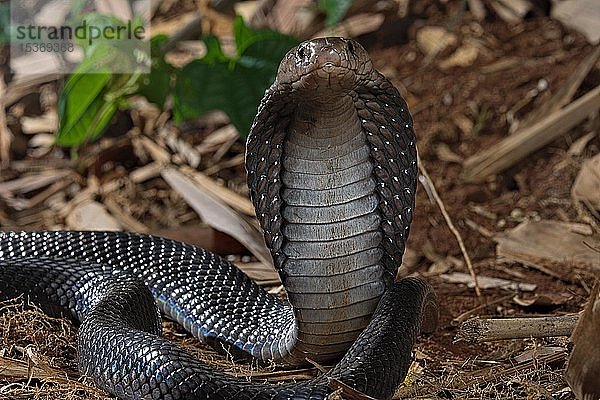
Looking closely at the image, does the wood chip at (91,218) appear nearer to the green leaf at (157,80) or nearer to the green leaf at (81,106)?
the green leaf at (81,106)

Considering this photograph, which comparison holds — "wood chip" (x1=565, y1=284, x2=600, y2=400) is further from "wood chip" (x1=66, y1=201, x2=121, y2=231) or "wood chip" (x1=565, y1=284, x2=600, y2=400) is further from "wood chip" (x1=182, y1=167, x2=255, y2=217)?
"wood chip" (x1=66, y1=201, x2=121, y2=231)

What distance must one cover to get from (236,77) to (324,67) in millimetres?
2452

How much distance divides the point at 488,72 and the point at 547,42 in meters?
0.53

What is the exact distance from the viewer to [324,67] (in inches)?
112

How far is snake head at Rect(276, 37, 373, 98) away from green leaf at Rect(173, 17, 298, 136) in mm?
2217

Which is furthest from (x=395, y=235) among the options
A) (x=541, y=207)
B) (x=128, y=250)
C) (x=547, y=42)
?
(x=547, y=42)

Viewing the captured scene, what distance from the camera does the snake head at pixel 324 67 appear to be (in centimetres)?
285

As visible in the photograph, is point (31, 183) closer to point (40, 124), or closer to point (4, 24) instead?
point (40, 124)

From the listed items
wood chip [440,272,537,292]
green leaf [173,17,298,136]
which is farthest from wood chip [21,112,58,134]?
wood chip [440,272,537,292]

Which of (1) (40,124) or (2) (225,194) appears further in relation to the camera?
(1) (40,124)

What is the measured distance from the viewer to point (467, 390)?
3.00m

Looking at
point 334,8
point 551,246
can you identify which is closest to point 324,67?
point 551,246

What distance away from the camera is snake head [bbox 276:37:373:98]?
2850 millimetres

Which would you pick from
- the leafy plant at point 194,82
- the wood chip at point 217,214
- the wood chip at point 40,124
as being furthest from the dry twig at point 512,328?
the wood chip at point 40,124
